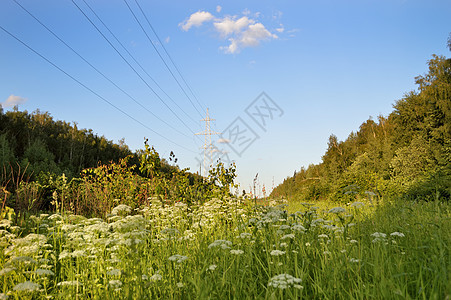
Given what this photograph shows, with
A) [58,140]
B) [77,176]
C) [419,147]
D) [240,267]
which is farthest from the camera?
[58,140]

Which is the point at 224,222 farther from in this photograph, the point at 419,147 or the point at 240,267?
the point at 419,147

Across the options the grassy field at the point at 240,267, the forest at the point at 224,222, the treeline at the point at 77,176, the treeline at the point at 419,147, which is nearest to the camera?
the grassy field at the point at 240,267

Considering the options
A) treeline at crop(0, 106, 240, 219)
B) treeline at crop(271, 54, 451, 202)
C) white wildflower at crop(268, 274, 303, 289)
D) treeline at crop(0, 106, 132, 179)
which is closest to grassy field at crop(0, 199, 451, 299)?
white wildflower at crop(268, 274, 303, 289)

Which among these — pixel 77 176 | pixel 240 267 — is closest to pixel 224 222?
pixel 240 267

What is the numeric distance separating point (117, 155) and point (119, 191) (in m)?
30.2

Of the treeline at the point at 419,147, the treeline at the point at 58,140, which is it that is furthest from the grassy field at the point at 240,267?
the treeline at the point at 58,140

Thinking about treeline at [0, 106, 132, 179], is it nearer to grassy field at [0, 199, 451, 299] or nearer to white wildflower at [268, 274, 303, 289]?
grassy field at [0, 199, 451, 299]

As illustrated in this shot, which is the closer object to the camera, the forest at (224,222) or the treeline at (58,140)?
the forest at (224,222)

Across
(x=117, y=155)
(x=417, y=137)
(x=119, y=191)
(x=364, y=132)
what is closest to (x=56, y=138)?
(x=117, y=155)

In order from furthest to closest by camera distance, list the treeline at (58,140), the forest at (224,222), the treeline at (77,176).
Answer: the treeline at (58,140)
the treeline at (77,176)
the forest at (224,222)

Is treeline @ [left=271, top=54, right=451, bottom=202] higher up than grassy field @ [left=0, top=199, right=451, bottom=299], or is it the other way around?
treeline @ [left=271, top=54, right=451, bottom=202]

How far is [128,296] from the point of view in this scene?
1.86m

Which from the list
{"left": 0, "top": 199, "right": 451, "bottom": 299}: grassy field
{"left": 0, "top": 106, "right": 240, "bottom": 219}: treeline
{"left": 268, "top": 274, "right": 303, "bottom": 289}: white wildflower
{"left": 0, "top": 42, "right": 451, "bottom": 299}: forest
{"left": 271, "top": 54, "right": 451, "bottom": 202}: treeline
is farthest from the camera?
{"left": 271, "top": 54, "right": 451, "bottom": 202}: treeline

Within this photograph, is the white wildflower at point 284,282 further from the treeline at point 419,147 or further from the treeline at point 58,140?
the treeline at point 58,140
